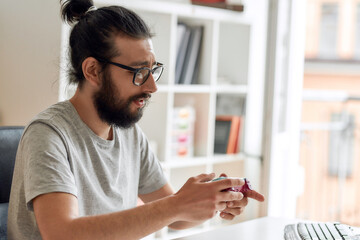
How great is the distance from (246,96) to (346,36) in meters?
10.7

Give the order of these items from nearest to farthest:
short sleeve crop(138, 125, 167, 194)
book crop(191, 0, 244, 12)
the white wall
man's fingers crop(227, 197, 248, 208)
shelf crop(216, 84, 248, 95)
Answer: man's fingers crop(227, 197, 248, 208) < short sleeve crop(138, 125, 167, 194) < the white wall < book crop(191, 0, 244, 12) < shelf crop(216, 84, 248, 95)

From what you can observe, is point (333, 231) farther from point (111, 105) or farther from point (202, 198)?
point (111, 105)

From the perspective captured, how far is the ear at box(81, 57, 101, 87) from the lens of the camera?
→ 1.49 metres

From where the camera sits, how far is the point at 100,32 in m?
1.48

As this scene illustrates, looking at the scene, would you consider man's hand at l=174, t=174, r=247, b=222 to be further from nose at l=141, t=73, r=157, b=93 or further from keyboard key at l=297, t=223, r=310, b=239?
nose at l=141, t=73, r=157, b=93

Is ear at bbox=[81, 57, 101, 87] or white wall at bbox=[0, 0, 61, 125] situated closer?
ear at bbox=[81, 57, 101, 87]

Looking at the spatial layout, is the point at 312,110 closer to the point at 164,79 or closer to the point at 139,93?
the point at 164,79

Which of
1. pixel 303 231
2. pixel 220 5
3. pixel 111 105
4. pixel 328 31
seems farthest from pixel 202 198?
pixel 328 31

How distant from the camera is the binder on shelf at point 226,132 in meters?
3.16

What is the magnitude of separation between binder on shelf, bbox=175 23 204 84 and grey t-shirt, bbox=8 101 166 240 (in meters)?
1.22

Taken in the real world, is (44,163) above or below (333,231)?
above

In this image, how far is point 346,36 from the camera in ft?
42.5

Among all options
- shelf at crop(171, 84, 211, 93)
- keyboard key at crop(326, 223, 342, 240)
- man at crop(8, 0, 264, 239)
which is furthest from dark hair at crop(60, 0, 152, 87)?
shelf at crop(171, 84, 211, 93)

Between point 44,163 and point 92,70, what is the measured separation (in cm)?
36
